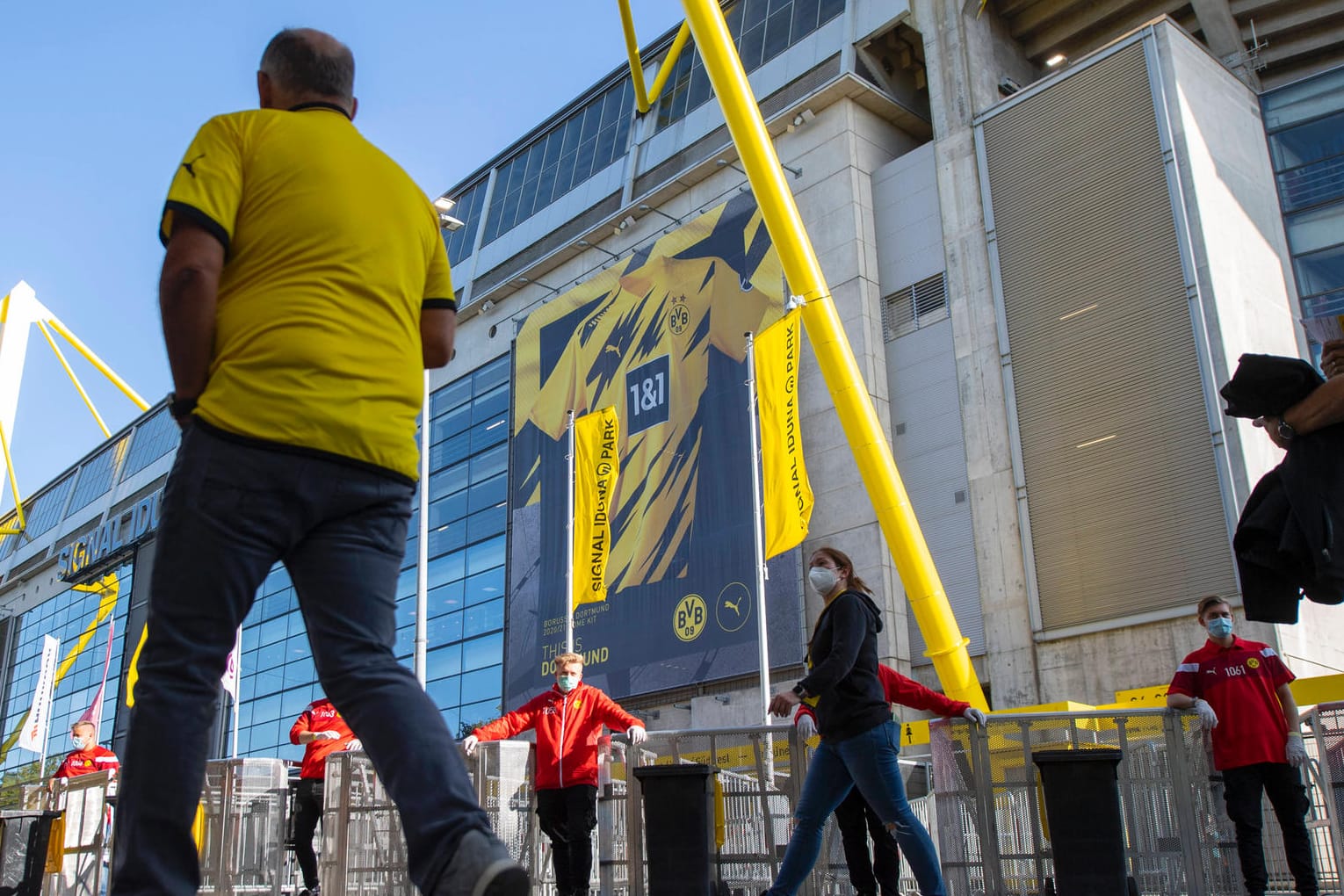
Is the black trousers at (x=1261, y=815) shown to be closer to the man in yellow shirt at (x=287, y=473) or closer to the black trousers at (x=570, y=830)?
the black trousers at (x=570, y=830)

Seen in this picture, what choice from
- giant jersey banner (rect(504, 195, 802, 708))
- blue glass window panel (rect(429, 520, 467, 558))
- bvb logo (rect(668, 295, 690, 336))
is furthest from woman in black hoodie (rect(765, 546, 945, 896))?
blue glass window panel (rect(429, 520, 467, 558))

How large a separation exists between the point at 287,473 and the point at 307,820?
9.05 meters

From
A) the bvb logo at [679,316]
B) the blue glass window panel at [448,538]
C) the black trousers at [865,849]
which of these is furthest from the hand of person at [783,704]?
the blue glass window panel at [448,538]

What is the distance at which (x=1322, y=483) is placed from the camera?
3178 millimetres

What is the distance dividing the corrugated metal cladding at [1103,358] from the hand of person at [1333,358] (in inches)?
738

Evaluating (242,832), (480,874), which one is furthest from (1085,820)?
(242,832)

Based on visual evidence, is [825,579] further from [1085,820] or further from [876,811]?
[1085,820]

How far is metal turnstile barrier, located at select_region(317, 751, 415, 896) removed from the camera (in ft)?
27.1

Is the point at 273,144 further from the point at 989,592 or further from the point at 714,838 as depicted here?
the point at 989,592

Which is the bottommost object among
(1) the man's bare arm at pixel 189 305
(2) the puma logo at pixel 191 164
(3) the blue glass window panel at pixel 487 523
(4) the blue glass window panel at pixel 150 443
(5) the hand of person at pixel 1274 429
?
(1) the man's bare arm at pixel 189 305

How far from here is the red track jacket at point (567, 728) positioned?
26.9ft

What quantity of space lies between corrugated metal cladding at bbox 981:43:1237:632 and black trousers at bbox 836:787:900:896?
1558 centimetres

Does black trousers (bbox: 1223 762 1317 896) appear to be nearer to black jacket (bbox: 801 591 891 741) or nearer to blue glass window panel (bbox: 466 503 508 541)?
black jacket (bbox: 801 591 891 741)

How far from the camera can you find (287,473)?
206 centimetres
